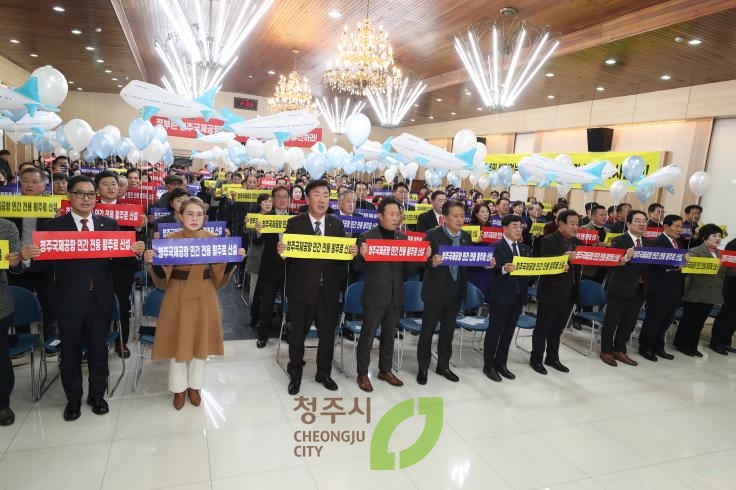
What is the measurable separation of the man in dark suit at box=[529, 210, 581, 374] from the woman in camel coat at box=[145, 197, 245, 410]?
3.41m

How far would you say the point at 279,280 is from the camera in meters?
5.03

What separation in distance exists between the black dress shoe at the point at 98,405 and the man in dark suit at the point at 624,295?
537 centimetres

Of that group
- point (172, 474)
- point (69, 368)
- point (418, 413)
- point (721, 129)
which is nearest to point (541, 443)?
point (418, 413)

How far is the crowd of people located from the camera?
3312 millimetres

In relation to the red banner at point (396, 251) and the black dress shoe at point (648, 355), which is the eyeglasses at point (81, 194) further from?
the black dress shoe at point (648, 355)

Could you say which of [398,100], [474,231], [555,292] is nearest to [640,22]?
[474,231]

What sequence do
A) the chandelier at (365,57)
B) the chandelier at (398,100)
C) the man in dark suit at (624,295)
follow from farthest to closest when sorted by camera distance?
the chandelier at (398,100) < the chandelier at (365,57) < the man in dark suit at (624,295)

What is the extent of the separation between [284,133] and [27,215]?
313 centimetres

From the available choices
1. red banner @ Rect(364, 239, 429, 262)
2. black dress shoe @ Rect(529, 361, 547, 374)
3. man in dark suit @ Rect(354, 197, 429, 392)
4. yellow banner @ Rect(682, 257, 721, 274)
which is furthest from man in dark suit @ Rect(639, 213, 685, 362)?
man in dark suit @ Rect(354, 197, 429, 392)

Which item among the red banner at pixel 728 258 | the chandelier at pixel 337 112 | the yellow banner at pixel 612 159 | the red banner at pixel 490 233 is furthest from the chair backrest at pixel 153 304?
the chandelier at pixel 337 112

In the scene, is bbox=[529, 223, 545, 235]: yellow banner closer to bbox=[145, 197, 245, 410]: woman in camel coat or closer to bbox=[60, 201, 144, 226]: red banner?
bbox=[145, 197, 245, 410]: woman in camel coat

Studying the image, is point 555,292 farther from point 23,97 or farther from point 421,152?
point 23,97

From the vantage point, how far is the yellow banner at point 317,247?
12.4 feet

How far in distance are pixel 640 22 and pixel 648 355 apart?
18.5ft
